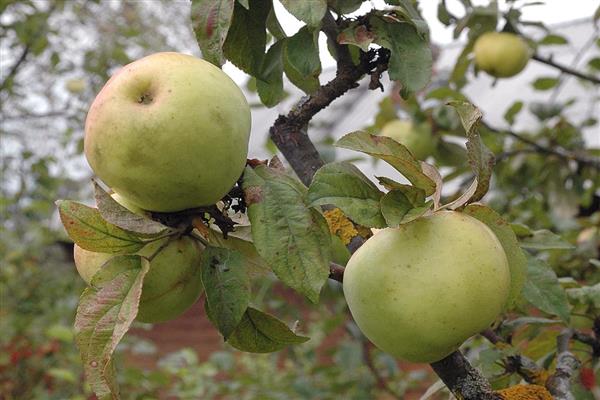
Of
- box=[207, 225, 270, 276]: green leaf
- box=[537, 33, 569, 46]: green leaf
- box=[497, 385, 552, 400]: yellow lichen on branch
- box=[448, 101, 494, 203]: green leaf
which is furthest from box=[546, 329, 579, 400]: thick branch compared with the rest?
box=[537, 33, 569, 46]: green leaf

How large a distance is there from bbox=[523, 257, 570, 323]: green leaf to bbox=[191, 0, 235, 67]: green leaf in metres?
0.53

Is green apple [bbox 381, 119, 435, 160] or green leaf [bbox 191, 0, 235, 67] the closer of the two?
green leaf [bbox 191, 0, 235, 67]

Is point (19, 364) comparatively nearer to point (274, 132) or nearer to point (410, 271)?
point (274, 132)

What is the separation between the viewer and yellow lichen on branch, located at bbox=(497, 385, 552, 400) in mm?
770

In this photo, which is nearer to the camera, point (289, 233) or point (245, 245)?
point (289, 233)

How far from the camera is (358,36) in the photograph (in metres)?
0.79

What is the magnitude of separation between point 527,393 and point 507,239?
17cm

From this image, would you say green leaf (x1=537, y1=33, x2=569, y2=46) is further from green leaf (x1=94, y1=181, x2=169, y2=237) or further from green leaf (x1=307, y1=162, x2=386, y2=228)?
green leaf (x1=94, y1=181, x2=169, y2=237)

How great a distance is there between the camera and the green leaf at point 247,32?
2.75 feet

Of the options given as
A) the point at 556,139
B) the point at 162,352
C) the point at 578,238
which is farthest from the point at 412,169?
the point at 162,352

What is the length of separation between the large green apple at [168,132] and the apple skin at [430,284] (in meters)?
0.16

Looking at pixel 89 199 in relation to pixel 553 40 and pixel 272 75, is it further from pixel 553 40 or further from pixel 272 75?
pixel 272 75

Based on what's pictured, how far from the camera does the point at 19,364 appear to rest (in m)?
2.91

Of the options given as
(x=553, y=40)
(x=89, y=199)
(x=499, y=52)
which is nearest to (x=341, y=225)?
(x=499, y=52)
